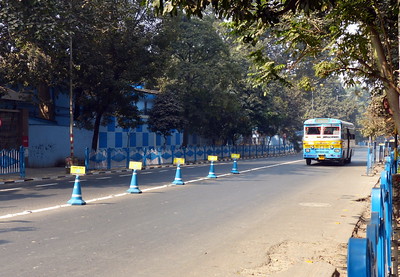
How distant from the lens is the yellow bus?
92.7 feet

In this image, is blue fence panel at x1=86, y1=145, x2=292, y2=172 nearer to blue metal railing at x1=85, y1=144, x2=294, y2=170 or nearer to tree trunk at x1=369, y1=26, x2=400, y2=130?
blue metal railing at x1=85, y1=144, x2=294, y2=170

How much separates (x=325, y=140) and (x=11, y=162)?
63.3ft

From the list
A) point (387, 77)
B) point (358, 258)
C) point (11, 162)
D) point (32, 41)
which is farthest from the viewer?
point (11, 162)

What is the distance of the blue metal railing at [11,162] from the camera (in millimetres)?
19297

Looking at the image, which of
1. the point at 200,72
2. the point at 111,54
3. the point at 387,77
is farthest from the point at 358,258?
the point at 200,72

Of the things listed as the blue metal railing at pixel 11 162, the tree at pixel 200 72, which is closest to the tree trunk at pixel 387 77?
the blue metal railing at pixel 11 162

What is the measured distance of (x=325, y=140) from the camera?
28.5 metres

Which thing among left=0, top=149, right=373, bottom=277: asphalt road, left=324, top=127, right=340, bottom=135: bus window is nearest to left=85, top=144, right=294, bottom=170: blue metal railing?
left=324, top=127, right=340, bottom=135: bus window

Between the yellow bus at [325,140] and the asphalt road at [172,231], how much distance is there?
14634mm

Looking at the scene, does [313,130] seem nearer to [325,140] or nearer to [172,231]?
[325,140]

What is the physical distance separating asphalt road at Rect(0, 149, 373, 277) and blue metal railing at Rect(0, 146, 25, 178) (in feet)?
18.5

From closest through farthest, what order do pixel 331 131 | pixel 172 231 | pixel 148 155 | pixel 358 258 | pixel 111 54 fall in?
pixel 358 258
pixel 172 231
pixel 111 54
pixel 331 131
pixel 148 155

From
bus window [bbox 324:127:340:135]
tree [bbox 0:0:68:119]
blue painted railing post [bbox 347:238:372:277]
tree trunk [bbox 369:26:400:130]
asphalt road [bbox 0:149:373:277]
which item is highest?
tree [bbox 0:0:68:119]

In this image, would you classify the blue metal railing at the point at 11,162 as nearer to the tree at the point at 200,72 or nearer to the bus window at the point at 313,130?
the tree at the point at 200,72
